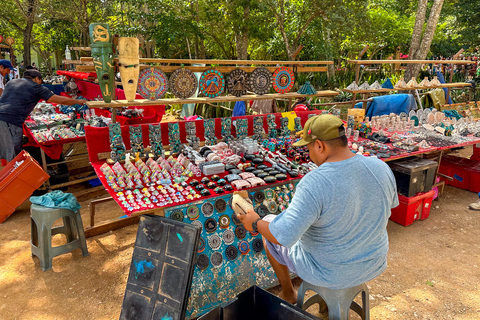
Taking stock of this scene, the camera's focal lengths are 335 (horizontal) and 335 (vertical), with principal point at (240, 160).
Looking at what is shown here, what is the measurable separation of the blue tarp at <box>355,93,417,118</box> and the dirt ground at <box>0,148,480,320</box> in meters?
2.39

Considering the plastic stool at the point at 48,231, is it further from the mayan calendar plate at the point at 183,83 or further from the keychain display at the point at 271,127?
the keychain display at the point at 271,127

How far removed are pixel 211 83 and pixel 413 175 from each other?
2.90m

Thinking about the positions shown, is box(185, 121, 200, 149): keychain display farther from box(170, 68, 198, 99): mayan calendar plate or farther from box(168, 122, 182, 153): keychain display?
box(170, 68, 198, 99): mayan calendar plate

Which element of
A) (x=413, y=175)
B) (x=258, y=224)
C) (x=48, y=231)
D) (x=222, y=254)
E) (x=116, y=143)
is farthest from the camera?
(x=413, y=175)

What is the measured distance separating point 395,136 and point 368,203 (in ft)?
12.6

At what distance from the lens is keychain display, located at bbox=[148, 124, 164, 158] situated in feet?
12.6

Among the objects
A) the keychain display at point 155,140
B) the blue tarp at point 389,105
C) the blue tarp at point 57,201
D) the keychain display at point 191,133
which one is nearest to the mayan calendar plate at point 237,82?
the keychain display at point 191,133

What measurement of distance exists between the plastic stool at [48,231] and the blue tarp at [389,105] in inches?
209

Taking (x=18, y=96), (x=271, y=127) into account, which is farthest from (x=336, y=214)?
(x=18, y=96)

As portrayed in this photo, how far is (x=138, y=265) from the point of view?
8.63ft

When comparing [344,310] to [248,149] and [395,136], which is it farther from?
Answer: [395,136]

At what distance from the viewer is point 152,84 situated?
12.3 feet

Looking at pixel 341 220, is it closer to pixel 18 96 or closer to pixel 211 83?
pixel 211 83

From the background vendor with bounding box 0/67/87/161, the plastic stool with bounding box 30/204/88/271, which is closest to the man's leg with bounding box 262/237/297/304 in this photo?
the plastic stool with bounding box 30/204/88/271
